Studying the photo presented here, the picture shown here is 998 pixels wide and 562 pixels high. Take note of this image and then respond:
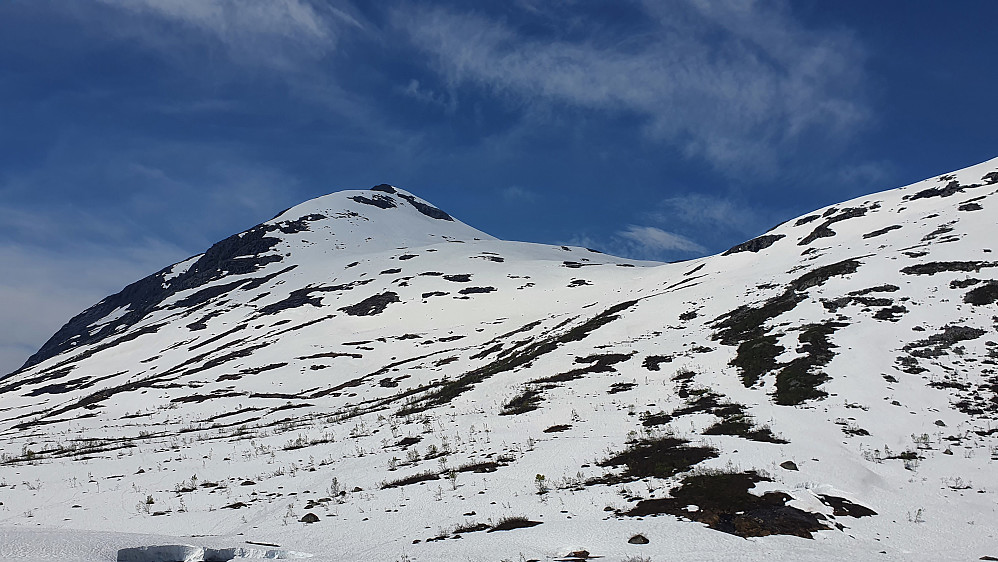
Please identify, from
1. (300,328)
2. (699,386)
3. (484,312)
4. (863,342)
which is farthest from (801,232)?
(300,328)

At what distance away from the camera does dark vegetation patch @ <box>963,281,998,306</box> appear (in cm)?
3378

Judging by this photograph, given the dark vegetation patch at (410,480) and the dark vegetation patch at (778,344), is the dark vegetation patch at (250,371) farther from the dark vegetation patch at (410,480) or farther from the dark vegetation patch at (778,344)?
the dark vegetation patch at (410,480)

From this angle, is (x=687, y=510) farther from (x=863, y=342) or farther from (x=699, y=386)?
(x=863, y=342)

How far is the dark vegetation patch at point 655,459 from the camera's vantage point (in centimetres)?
1523

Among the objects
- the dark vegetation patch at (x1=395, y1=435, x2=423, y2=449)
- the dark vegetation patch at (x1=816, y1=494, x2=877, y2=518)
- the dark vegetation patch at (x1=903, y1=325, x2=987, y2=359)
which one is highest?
the dark vegetation patch at (x1=903, y1=325, x2=987, y2=359)

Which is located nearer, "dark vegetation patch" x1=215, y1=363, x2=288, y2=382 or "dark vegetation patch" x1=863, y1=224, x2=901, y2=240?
"dark vegetation patch" x1=215, y1=363, x2=288, y2=382

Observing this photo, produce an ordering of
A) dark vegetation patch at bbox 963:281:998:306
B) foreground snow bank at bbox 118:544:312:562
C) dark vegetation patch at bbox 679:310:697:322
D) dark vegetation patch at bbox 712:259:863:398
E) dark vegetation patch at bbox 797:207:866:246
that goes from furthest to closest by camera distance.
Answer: dark vegetation patch at bbox 797:207:866:246
dark vegetation patch at bbox 679:310:697:322
dark vegetation patch at bbox 963:281:998:306
dark vegetation patch at bbox 712:259:863:398
foreground snow bank at bbox 118:544:312:562

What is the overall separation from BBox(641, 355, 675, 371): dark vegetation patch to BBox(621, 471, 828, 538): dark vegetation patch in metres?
21.5

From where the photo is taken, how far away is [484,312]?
93688mm

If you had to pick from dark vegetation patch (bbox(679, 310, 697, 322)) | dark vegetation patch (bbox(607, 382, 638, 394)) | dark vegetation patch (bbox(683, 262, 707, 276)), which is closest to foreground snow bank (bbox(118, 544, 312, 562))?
dark vegetation patch (bbox(607, 382, 638, 394))

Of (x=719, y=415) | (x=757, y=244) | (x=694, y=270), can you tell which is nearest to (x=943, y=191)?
(x=757, y=244)

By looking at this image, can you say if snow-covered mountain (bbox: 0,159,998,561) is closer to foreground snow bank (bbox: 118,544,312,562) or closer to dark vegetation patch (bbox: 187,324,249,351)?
foreground snow bank (bbox: 118,544,312,562)

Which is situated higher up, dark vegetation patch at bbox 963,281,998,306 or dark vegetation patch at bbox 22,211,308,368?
dark vegetation patch at bbox 22,211,308,368

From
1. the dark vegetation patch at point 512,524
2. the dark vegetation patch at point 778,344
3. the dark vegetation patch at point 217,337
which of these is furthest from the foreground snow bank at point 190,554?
the dark vegetation patch at point 217,337
